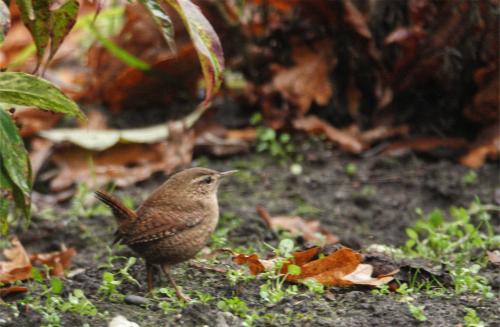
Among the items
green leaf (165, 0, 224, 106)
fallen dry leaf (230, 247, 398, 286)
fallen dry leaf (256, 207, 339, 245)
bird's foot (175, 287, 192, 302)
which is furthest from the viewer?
fallen dry leaf (256, 207, 339, 245)

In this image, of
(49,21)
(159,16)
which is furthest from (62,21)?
(159,16)

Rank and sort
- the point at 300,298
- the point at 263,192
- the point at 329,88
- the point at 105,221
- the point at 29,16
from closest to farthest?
the point at 29,16, the point at 300,298, the point at 105,221, the point at 263,192, the point at 329,88

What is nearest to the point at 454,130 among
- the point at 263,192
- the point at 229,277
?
the point at 263,192

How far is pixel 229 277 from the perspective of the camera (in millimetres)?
3965

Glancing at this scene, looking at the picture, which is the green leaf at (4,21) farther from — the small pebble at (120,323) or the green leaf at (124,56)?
the green leaf at (124,56)

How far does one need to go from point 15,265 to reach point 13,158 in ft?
4.61

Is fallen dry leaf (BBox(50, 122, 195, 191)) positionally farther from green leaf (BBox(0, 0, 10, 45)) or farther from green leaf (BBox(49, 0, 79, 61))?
green leaf (BBox(0, 0, 10, 45))

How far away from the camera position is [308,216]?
5.74m

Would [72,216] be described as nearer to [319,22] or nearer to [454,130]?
[319,22]

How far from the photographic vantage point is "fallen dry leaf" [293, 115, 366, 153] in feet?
21.4

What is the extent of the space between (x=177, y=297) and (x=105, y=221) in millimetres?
1913

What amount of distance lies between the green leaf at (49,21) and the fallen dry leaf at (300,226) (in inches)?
78.8

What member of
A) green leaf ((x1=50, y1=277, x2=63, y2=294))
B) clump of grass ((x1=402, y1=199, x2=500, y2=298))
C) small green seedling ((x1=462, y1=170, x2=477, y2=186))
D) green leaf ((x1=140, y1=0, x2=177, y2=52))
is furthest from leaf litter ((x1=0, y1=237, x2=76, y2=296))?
small green seedling ((x1=462, y1=170, x2=477, y2=186))

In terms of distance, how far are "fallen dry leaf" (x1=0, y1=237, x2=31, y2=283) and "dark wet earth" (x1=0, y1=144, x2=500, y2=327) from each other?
262 mm
